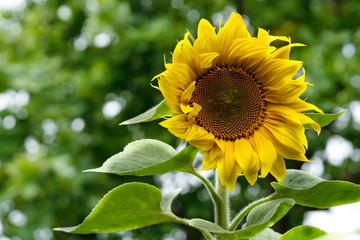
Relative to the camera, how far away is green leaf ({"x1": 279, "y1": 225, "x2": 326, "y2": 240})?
788mm

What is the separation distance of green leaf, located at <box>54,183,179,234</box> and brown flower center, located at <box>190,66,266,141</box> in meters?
0.18

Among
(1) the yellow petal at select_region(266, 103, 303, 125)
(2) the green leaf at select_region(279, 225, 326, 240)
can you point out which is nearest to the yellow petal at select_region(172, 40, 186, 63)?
(1) the yellow petal at select_region(266, 103, 303, 125)

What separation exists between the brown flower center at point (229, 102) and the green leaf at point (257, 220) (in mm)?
174

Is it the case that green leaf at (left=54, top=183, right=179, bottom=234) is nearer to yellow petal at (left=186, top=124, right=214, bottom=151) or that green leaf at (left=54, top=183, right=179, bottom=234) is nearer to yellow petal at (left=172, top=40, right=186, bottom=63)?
yellow petal at (left=186, top=124, right=214, bottom=151)

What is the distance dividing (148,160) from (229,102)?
0.25 meters

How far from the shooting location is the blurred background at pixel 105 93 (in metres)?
3.25

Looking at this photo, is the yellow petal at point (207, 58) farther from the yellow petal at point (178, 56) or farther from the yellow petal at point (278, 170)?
the yellow petal at point (278, 170)

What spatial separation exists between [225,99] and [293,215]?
Answer: 3571 millimetres

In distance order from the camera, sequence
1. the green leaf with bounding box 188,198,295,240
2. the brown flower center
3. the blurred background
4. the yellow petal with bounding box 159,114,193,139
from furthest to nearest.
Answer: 1. the blurred background
2. the brown flower center
3. the yellow petal with bounding box 159,114,193,139
4. the green leaf with bounding box 188,198,295,240

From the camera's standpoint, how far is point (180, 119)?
0.87 meters

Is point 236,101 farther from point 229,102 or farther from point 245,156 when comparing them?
point 245,156

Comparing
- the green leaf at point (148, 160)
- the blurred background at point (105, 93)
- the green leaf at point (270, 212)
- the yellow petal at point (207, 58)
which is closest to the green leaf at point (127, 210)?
the green leaf at point (148, 160)

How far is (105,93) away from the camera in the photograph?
3941 mm

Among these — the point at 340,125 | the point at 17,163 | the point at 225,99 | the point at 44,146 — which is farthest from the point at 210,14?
the point at 225,99
